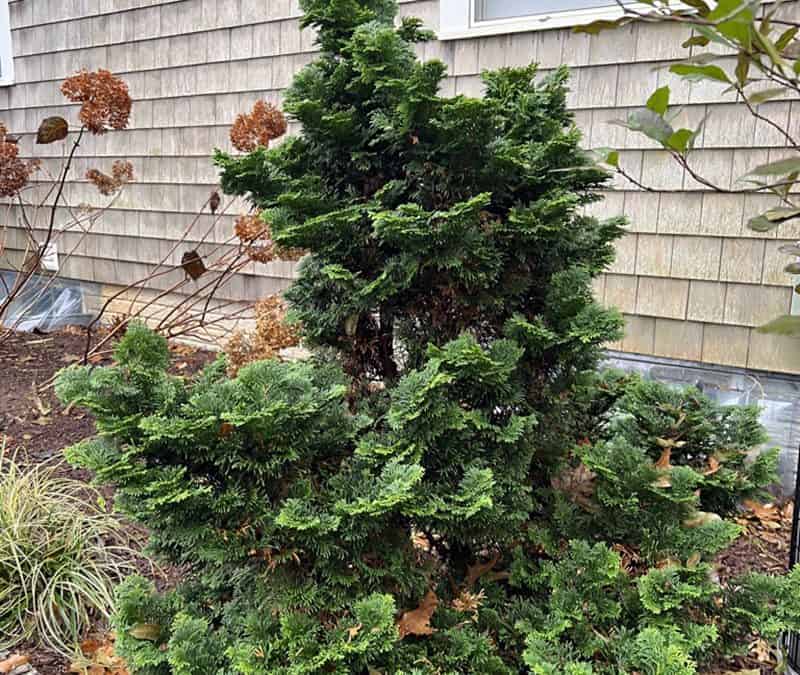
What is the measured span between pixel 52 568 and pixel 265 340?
118 cm

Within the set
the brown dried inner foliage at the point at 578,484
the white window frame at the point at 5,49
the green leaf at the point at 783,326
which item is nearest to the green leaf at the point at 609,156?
the green leaf at the point at 783,326

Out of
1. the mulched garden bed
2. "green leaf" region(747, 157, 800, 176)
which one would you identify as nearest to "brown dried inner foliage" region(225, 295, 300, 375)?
the mulched garden bed

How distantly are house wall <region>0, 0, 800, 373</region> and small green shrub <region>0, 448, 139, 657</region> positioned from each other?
2078 mm

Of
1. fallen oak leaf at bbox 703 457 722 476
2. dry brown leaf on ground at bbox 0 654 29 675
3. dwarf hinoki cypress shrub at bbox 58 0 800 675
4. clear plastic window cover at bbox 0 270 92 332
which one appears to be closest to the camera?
dwarf hinoki cypress shrub at bbox 58 0 800 675

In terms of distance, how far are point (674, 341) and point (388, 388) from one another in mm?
1904

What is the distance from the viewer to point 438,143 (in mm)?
1438

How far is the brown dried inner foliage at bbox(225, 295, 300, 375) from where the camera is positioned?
2.93m

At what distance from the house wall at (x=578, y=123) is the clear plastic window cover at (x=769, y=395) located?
64 mm

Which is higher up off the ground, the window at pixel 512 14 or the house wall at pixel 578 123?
the window at pixel 512 14

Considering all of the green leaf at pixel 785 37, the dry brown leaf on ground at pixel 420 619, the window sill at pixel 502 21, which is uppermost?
the window sill at pixel 502 21

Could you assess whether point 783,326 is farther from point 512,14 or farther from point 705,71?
point 512,14

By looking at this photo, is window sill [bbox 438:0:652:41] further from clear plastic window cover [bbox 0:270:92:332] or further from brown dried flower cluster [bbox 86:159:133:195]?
clear plastic window cover [bbox 0:270:92:332]

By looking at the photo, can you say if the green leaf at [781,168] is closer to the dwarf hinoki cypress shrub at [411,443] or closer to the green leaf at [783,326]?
the green leaf at [783,326]

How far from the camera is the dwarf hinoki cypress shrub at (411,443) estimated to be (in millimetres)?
1297
